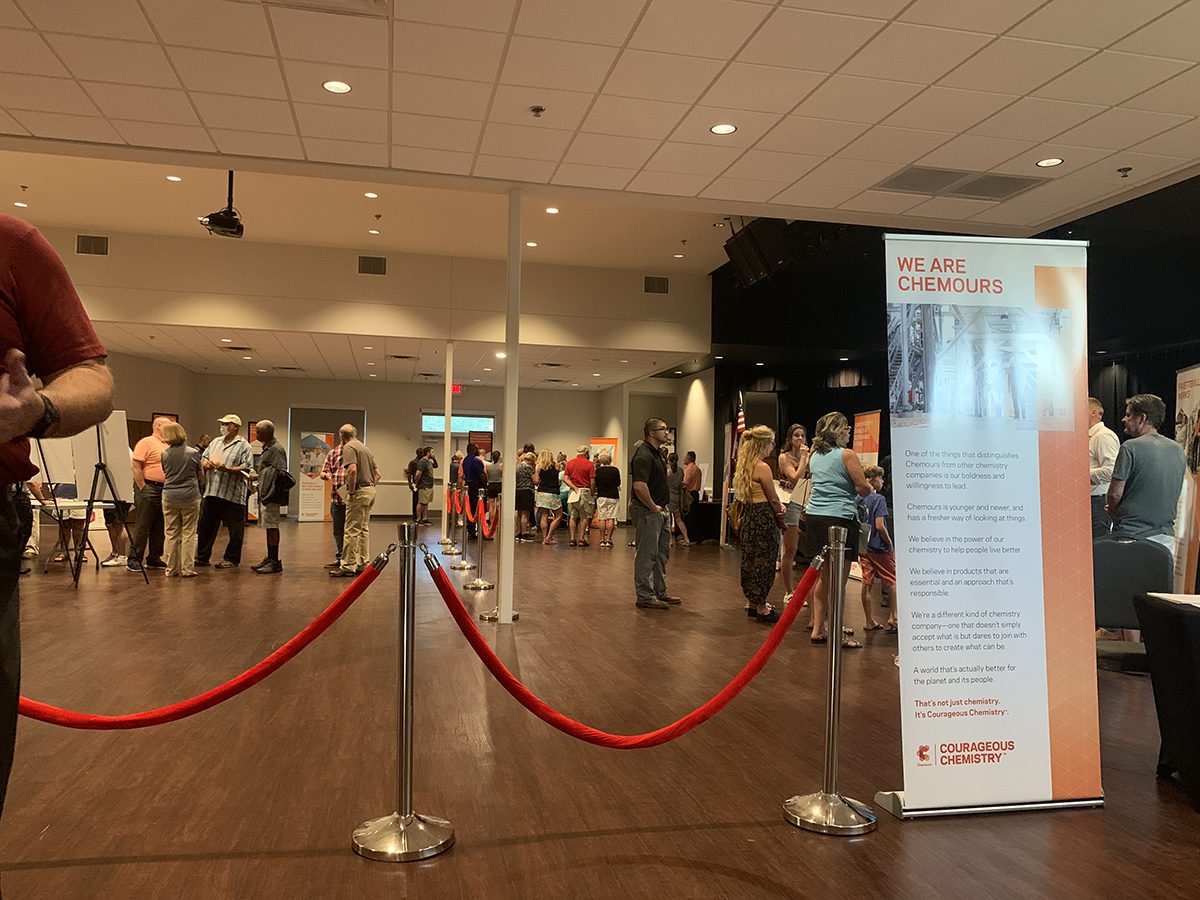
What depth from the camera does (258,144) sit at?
5.62m

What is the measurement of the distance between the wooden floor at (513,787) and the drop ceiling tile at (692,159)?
3351 millimetres

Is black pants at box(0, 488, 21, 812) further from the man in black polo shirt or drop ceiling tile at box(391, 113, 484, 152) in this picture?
the man in black polo shirt

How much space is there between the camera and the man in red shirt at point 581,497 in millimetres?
13281

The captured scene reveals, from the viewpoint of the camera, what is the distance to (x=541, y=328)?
1239 centimetres

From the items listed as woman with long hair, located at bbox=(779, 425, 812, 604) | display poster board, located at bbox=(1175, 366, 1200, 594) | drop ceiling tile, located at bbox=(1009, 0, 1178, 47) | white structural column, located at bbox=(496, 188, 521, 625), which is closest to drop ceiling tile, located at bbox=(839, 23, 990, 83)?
drop ceiling tile, located at bbox=(1009, 0, 1178, 47)

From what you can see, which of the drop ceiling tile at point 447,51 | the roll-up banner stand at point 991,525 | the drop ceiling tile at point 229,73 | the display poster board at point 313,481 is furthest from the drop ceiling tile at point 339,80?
the display poster board at point 313,481

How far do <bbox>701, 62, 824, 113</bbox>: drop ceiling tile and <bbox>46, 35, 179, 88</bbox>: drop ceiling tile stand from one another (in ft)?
9.78

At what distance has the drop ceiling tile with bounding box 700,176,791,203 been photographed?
20.3ft

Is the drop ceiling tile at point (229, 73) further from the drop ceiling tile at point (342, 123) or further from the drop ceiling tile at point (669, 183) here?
the drop ceiling tile at point (669, 183)

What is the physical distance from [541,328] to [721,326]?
2.80m

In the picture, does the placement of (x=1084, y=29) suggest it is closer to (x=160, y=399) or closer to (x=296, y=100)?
(x=296, y=100)

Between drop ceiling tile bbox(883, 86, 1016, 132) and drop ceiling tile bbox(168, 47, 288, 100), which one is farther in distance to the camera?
drop ceiling tile bbox(883, 86, 1016, 132)

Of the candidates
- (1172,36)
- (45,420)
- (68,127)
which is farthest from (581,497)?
(45,420)

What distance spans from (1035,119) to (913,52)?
1276 mm
